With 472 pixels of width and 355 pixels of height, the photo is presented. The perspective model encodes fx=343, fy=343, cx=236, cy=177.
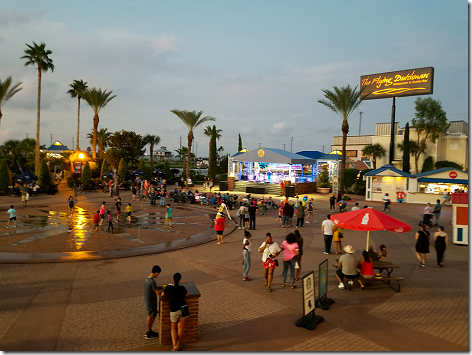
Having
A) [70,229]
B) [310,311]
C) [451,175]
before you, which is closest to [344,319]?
[310,311]

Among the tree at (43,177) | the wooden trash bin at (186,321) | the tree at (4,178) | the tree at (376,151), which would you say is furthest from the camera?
the tree at (376,151)

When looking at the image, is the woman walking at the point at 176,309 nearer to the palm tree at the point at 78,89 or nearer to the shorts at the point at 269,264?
the shorts at the point at 269,264

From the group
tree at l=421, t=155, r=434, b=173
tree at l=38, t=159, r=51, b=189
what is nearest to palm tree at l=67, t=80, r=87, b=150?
tree at l=38, t=159, r=51, b=189

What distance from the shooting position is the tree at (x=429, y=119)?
148 ft

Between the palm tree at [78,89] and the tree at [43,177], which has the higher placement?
the palm tree at [78,89]

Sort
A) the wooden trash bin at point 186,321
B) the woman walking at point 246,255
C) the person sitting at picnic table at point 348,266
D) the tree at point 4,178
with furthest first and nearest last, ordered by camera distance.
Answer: the tree at point 4,178 < the woman walking at point 246,255 < the person sitting at picnic table at point 348,266 < the wooden trash bin at point 186,321

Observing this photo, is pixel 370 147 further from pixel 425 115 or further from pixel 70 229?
pixel 70 229

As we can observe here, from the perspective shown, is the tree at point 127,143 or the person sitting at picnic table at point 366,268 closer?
the person sitting at picnic table at point 366,268

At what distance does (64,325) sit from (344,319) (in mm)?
5787

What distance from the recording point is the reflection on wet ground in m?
15.2

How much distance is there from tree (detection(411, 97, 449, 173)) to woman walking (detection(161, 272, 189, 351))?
157 ft

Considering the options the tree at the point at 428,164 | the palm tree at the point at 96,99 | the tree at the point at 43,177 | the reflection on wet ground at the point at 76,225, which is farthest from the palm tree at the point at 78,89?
the tree at the point at 428,164

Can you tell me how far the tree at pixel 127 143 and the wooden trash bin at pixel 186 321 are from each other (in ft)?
154

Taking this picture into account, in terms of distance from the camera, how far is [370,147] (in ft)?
165
